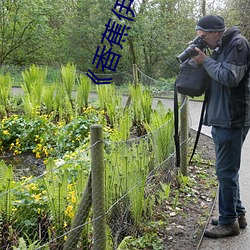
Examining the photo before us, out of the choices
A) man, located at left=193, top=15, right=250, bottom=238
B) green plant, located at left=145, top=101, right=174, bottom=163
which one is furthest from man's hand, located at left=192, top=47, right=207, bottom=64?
A: green plant, located at left=145, top=101, right=174, bottom=163

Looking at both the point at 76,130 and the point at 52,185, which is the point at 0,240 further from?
the point at 76,130

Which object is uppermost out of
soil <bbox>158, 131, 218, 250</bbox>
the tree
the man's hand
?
the tree

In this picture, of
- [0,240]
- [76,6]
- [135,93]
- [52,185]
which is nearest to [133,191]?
[52,185]

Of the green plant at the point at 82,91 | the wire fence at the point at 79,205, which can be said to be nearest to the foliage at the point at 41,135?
the green plant at the point at 82,91

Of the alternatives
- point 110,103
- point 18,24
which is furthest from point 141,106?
point 18,24

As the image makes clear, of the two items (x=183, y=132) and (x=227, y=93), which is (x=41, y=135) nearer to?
(x=183, y=132)

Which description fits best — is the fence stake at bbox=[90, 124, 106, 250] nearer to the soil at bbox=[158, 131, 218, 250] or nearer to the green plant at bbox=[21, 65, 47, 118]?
the soil at bbox=[158, 131, 218, 250]

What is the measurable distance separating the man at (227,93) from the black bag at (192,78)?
0.21 feet

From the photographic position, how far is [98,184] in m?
2.44

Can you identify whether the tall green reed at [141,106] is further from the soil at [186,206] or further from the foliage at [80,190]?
the foliage at [80,190]

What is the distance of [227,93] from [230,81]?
0.18 metres

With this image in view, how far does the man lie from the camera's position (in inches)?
115

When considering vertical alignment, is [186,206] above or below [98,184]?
below

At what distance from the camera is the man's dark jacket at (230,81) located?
291cm
